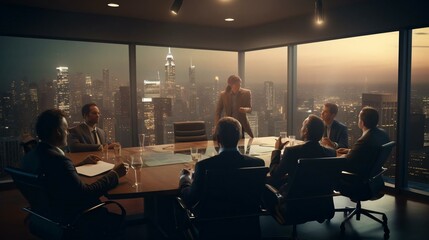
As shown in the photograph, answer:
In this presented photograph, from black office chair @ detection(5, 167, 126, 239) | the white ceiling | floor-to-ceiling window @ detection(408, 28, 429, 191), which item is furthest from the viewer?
the white ceiling

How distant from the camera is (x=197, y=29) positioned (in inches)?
272

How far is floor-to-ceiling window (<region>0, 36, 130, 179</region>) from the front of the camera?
5.46 meters

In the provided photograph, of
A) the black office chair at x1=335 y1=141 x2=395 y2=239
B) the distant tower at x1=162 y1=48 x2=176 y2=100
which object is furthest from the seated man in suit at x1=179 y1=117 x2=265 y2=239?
the distant tower at x1=162 y1=48 x2=176 y2=100

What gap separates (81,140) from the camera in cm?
405

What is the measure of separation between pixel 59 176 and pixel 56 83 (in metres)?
4.16

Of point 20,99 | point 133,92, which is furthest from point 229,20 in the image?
point 20,99

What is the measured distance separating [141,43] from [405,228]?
485 centimetres

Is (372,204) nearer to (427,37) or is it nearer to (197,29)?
(427,37)

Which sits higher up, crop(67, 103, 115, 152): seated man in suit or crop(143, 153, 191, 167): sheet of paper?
crop(67, 103, 115, 152): seated man in suit

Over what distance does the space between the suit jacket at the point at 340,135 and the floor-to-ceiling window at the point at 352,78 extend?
4.12 ft

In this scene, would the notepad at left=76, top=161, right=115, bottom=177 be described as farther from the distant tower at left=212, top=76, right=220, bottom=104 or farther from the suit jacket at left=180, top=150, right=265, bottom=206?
the distant tower at left=212, top=76, right=220, bottom=104

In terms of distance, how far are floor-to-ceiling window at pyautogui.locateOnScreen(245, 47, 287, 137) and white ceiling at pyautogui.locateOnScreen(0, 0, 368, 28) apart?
33.4 inches

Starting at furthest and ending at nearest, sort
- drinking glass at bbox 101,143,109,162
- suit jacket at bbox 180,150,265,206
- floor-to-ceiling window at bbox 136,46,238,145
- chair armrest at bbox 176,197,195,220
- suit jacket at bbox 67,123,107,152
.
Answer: floor-to-ceiling window at bbox 136,46,238,145, suit jacket at bbox 67,123,107,152, drinking glass at bbox 101,143,109,162, chair armrest at bbox 176,197,195,220, suit jacket at bbox 180,150,265,206

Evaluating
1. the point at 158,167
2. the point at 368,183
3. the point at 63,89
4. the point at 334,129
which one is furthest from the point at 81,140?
the point at 368,183
